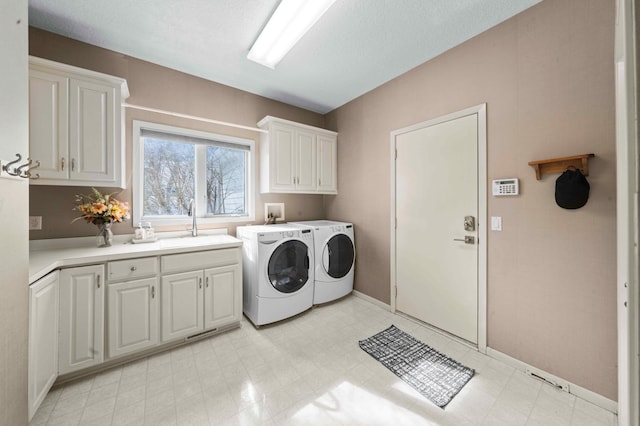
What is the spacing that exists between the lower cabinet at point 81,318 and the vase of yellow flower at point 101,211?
452 millimetres

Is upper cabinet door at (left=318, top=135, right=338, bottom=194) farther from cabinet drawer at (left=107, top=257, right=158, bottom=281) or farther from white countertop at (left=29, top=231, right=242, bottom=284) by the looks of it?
cabinet drawer at (left=107, top=257, right=158, bottom=281)

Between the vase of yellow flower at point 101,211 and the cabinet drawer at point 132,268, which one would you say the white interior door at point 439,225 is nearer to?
the cabinet drawer at point 132,268

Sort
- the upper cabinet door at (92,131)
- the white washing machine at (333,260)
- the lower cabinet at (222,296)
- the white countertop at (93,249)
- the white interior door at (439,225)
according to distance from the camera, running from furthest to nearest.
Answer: the white washing machine at (333,260)
the lower cabinet at (222,296)
the white interior door at (439,225)
the upper cabinet door at (92,131)
the white countertop at (93,249)

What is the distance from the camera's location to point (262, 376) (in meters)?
1.76

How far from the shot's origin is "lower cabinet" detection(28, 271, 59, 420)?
133 cm

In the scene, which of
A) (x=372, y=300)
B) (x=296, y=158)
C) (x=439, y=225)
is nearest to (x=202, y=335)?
(x=372, y=300)

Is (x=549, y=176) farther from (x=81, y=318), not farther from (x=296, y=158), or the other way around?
(x=81, y=318)

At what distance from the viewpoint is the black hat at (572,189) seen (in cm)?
147

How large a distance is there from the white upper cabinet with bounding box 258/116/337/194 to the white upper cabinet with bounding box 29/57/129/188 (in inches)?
53.6

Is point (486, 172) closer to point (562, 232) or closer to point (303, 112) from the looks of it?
point (562, 232)

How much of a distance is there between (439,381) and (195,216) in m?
2.67

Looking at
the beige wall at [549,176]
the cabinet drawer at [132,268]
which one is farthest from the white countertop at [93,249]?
the beige wall at [549,176]

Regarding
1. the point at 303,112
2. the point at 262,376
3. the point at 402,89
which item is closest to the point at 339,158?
the point at 303,112

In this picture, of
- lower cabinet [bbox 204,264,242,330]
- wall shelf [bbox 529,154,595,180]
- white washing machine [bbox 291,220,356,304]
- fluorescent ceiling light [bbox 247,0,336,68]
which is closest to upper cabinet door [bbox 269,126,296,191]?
white washing machine [bbox 291,220,356,304]
